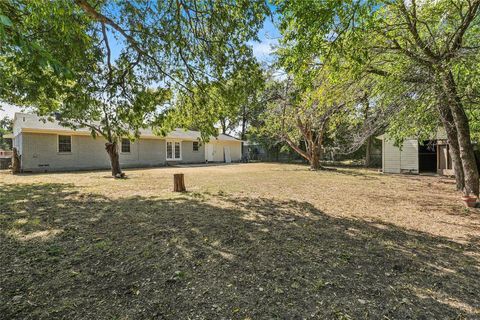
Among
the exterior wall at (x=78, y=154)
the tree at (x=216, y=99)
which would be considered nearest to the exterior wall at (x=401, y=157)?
the tree at (x=216, y=99)

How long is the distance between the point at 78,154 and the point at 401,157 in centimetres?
2039

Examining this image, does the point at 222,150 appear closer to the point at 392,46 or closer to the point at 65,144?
the point at 65,144

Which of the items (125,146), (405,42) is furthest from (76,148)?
(405,42)

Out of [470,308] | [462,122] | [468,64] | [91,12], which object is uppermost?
[91,12]

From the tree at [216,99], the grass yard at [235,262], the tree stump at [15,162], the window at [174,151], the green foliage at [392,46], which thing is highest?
the green foliage at [392,46]

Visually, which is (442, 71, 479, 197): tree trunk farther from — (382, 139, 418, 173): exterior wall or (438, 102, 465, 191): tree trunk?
(382, 139, 418, 173): exterior wall

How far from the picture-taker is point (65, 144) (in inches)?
622

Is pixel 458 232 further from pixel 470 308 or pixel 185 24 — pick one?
pixel 185 24

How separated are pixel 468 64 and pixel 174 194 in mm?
7621

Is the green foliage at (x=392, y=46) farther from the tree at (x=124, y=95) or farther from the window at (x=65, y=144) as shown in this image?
the window at (x=65, y=144)

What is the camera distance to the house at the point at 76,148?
14.5 meters

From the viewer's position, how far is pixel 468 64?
5086 millimetres

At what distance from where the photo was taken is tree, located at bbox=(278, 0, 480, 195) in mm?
4320

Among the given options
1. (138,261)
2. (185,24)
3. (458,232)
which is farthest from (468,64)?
(138,261)
